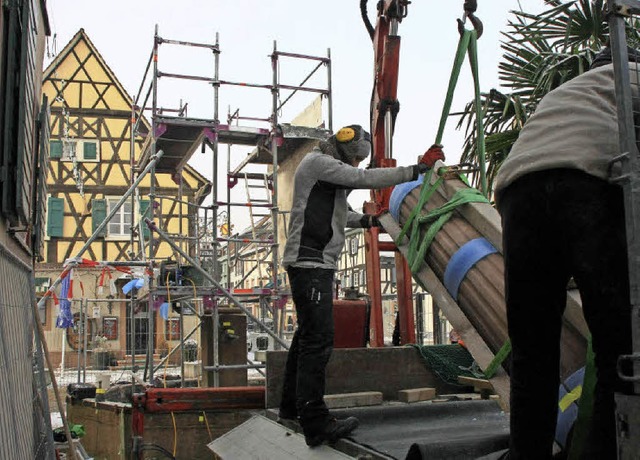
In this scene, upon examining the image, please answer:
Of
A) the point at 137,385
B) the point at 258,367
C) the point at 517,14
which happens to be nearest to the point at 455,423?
the point at 517,14

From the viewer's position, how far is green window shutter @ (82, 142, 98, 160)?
2430 cm

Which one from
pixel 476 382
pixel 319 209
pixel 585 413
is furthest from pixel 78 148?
pixel 585 413

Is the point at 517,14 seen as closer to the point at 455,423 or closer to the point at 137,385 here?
the point at 455,423

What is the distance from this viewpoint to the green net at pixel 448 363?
5.43 m

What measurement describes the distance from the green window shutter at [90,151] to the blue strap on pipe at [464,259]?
900 inches

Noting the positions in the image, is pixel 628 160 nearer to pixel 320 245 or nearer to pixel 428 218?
pixel 428 218

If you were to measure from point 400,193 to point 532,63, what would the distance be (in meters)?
3.16

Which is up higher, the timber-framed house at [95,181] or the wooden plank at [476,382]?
the timber-framed house at [95,181]

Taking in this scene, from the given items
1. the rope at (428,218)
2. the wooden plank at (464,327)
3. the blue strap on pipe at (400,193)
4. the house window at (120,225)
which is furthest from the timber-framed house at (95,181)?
the wooden plank at (464,327)

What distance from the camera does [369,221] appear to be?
471 centimetres

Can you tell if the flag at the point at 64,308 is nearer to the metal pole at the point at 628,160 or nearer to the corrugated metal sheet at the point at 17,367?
the corrugated metal sheet at the point at 17,367

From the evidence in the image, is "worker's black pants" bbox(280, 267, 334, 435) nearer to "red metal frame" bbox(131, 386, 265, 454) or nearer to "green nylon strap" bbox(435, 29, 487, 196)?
"green nylon strap" bbox(435, 29, 487, 196)

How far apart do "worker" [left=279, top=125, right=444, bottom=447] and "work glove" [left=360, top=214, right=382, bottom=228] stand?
53 cm

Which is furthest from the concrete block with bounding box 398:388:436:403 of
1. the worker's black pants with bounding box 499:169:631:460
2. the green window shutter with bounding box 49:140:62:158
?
the green window shutter with bounding box 49:140:62:158
